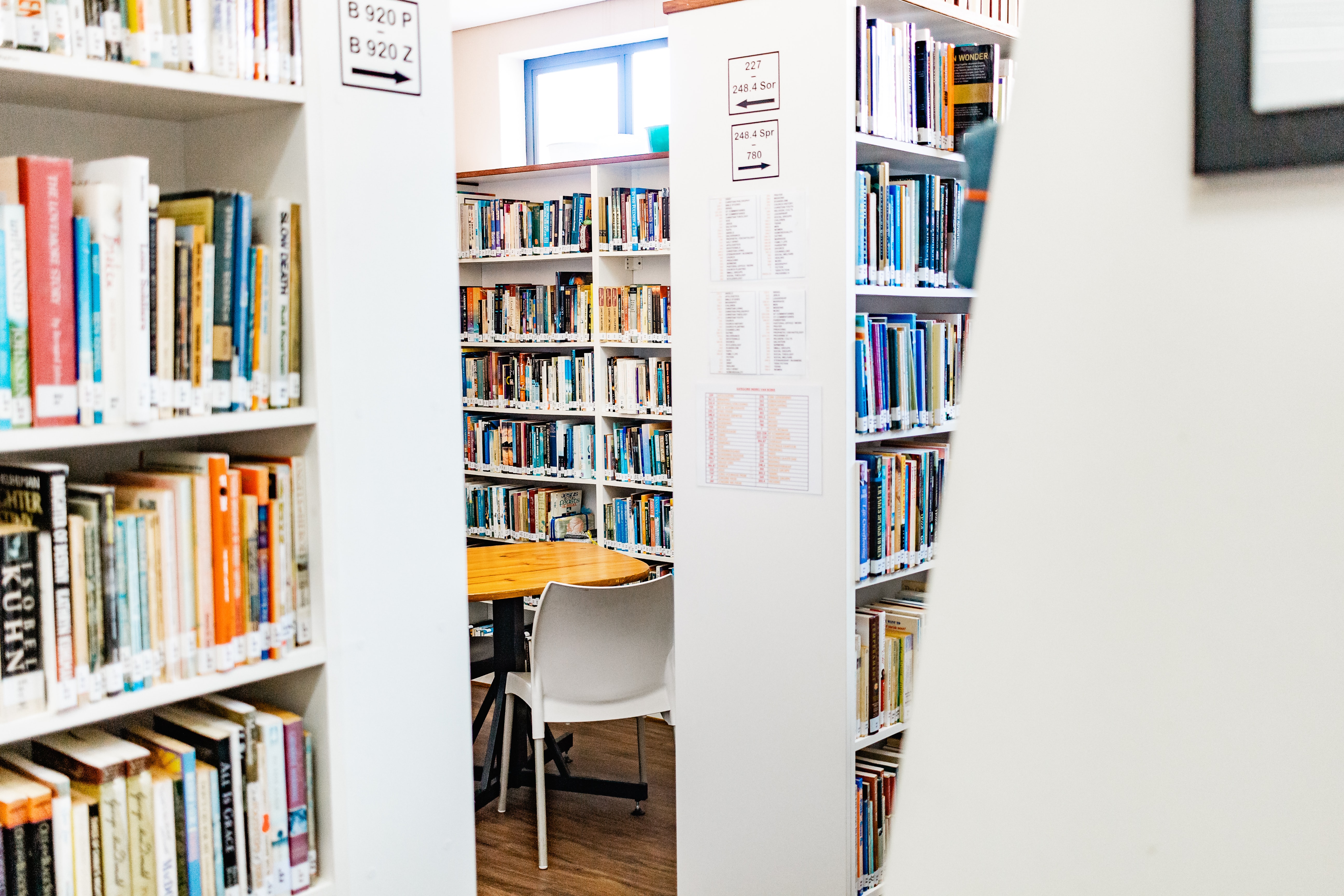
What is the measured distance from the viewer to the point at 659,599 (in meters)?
3.60

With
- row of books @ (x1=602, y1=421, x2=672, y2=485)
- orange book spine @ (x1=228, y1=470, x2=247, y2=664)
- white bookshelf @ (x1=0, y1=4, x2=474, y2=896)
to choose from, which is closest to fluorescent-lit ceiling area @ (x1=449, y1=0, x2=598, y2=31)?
row of books @ (x1=602, y1=421, x2=672, y2=485)

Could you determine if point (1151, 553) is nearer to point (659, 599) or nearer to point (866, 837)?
point (866, 837)

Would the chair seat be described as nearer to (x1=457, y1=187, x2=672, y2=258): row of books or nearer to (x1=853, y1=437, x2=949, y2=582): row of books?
(x1=853, y1=437, x2=949, y2=582): row of books

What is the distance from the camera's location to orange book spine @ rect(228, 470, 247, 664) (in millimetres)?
1593

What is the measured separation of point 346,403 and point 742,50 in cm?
163

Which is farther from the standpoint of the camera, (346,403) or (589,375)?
(589,375)

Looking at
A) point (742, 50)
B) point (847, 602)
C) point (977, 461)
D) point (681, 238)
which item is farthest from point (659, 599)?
point (977, 461)

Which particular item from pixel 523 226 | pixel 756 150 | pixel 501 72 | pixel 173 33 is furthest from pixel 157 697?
pixel 501 72

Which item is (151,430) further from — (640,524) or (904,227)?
(640,524)

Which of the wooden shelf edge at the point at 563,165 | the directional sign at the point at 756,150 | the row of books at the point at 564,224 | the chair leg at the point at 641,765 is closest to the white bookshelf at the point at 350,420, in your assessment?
the directional sign at the point at 756,150

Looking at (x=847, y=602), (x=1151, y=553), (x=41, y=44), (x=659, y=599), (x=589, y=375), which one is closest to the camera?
(x=1151, y=553)

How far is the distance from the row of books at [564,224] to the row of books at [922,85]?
1641mm

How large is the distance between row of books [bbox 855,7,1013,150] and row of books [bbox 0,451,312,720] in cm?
182

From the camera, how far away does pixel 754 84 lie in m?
2.90
